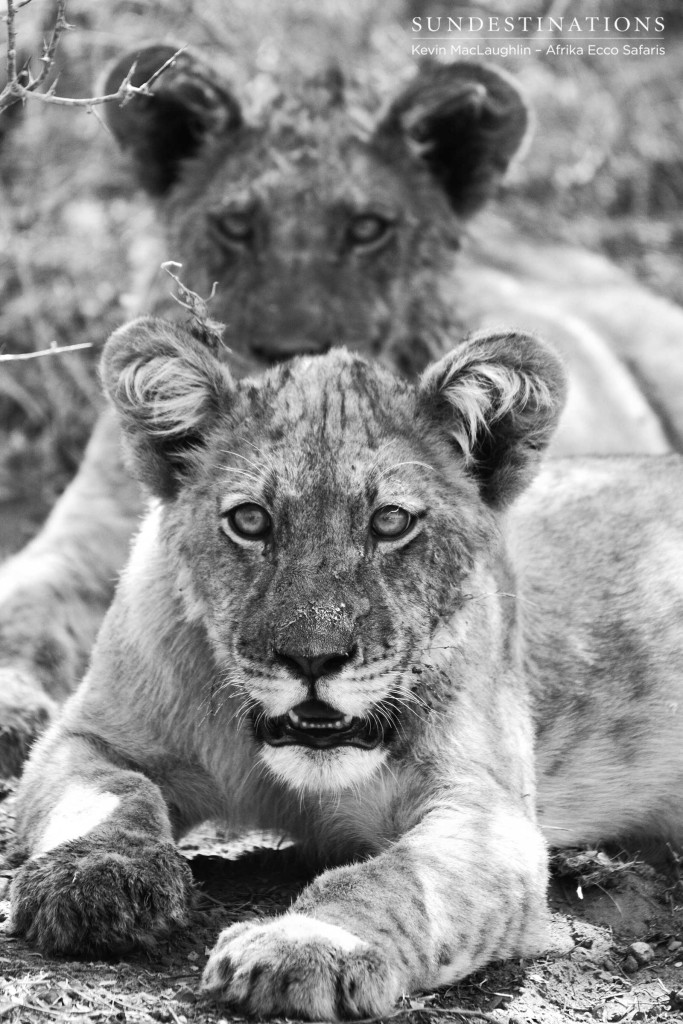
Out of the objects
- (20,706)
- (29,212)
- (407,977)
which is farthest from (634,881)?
(29,212)

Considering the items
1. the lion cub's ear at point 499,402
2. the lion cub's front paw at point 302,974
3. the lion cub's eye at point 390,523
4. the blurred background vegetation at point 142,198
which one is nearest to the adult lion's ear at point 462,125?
the blurred background vegetation at point 142,198

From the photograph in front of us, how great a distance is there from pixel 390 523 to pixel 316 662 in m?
0.47

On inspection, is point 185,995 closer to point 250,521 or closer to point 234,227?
point 250,521

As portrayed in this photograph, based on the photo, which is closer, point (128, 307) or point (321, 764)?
point (321, 764)

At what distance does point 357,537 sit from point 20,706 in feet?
6.28

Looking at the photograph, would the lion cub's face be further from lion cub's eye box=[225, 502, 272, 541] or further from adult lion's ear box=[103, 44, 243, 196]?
adult lion's ear box=[103, 44, 243, 196]

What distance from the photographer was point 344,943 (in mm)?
2984

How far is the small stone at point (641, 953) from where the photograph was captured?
3641mm

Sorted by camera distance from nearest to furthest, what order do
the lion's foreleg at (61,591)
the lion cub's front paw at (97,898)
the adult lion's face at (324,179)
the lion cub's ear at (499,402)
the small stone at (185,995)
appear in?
the small stone at (185,995) < the lion cub's front paw at (97,898) < the lion cub's ear at (499,402) < the lion's foreleg at (61,591) < the adult lion's face at (324,179)

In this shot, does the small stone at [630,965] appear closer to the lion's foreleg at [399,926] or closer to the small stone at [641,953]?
the small stone at [641,953]

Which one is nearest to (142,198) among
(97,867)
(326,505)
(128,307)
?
(128,307)

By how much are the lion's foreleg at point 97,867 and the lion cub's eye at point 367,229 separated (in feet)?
10.8

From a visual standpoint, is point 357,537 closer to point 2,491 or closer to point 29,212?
point 2,491

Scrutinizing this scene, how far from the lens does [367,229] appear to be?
6.51 m
